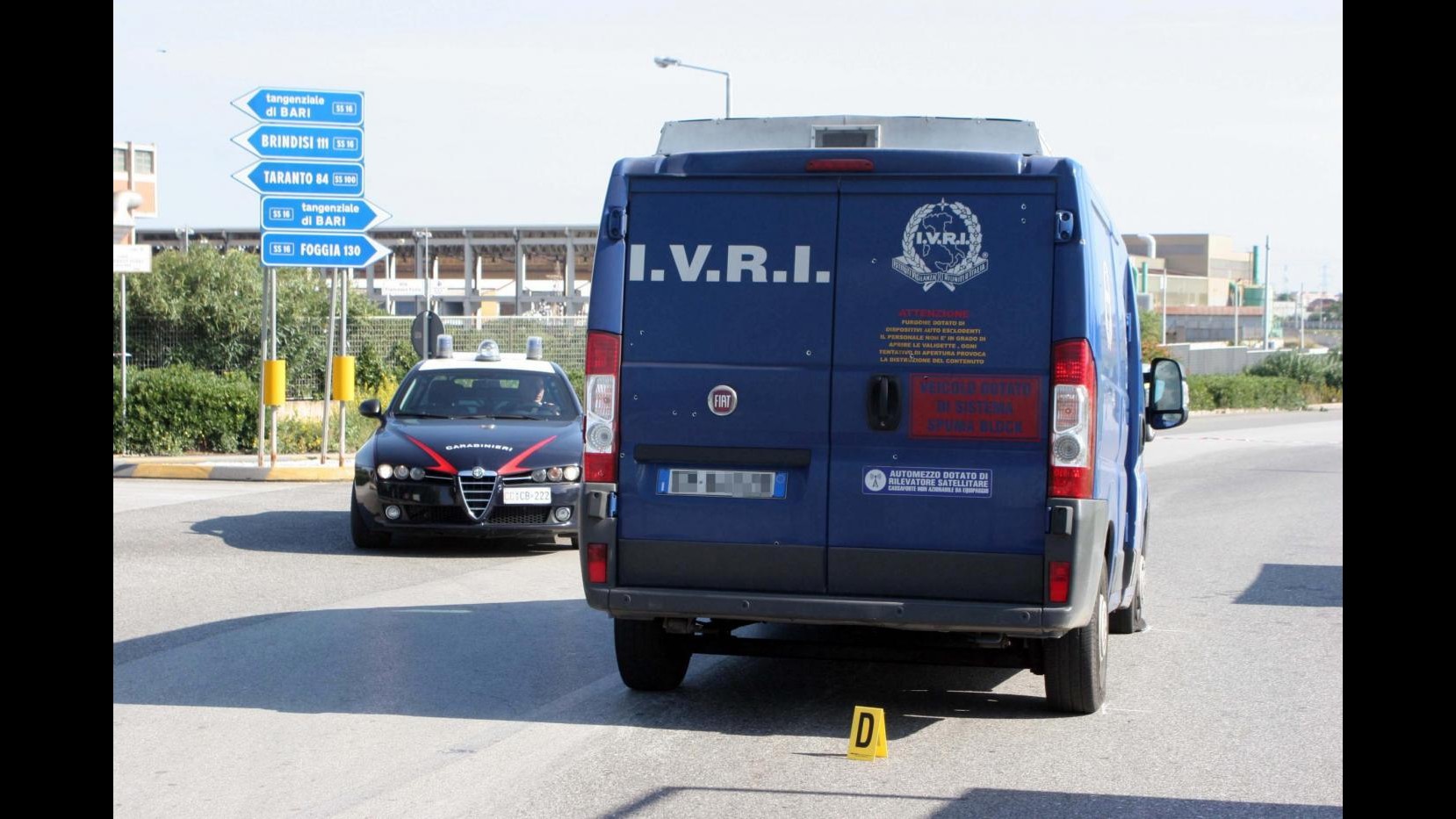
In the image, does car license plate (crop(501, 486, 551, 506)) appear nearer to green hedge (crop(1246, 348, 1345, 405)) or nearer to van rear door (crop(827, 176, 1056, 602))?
van rear door (crop(827, 176, 1056, 602))

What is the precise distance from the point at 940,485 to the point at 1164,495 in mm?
15075

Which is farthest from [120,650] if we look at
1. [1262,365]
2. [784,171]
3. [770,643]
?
[1262,365]

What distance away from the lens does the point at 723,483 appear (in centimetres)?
692

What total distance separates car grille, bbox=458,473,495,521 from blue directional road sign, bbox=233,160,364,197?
8.81 m

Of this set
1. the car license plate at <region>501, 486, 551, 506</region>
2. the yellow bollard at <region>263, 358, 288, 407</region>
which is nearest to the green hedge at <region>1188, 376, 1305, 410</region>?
the yellow bollard at <region>263, 358, 288, 407</region>

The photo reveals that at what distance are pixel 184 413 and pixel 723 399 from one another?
18145 millimetres

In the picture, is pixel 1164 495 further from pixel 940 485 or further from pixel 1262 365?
pixel 1262 365

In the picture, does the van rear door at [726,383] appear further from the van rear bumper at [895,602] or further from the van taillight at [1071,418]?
the van taillight at [1071,418]

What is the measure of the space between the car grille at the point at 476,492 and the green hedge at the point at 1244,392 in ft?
152

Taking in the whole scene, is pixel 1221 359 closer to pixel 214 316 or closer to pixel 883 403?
pixel 214 316

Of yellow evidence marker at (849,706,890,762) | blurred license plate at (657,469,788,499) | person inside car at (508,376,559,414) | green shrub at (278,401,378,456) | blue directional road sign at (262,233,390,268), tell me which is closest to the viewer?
yellow evidence marker at (849,706,890,762)

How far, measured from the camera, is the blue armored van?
665 centimetres

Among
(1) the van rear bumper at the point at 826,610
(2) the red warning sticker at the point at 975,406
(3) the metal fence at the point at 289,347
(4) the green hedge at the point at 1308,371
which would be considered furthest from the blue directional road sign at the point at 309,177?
(4) the green hedge at the point at 1308,371
